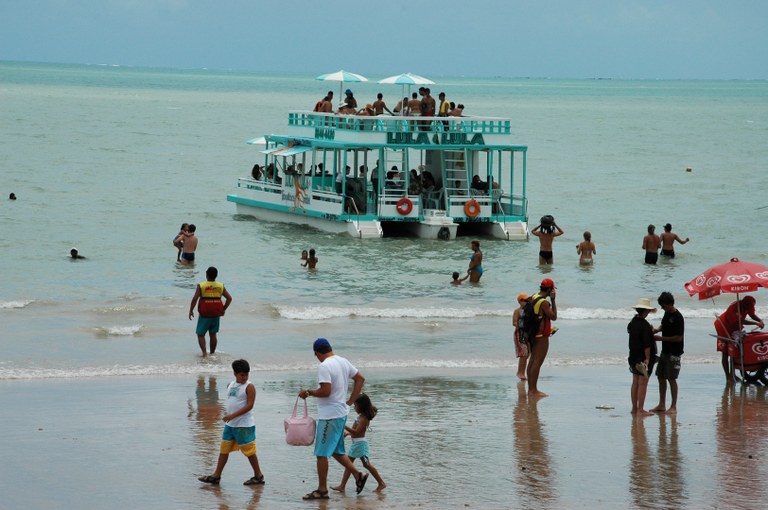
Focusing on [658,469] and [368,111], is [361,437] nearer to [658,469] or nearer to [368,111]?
[658,469]

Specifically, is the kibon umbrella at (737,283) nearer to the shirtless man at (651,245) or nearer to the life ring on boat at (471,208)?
the shirtless man at (651,245)

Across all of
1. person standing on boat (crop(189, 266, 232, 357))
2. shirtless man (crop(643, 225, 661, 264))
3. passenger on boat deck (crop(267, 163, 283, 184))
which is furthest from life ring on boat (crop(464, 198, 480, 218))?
person standing on boat (crop(189, 266, 232, 357))

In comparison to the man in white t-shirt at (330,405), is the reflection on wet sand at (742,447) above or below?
below

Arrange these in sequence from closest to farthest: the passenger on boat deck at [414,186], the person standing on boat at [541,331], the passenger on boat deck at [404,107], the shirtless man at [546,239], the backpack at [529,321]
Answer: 1. the person standing on boat at [541,331]
2. the backpack at [529,321]
3. the shirtless man at [546,239]
4. the passenger on boat deck at [414,186]
5. the passenger on boat deck at [404,107]

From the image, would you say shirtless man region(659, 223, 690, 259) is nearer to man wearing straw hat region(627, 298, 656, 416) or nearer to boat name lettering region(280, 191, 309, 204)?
boat name lettering region(280, 191, 309, 204)

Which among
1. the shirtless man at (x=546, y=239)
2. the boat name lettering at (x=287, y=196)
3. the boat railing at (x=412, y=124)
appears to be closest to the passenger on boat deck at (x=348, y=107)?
the boat railing at (x=412, y=124)

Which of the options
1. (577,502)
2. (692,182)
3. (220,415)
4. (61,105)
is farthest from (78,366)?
(61,105)

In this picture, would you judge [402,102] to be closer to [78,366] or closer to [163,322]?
[163,322]

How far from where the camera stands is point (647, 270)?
28562 millimetres

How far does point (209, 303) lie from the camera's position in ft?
52.2

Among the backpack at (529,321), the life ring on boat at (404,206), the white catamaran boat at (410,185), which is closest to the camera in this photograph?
the backpack at (529,321)

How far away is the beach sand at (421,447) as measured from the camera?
9852 mm

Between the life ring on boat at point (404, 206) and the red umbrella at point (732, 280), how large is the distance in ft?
54.3

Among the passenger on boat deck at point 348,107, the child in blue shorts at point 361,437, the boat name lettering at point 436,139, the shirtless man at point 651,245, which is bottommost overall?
the child in blue shorts at point 361,437
